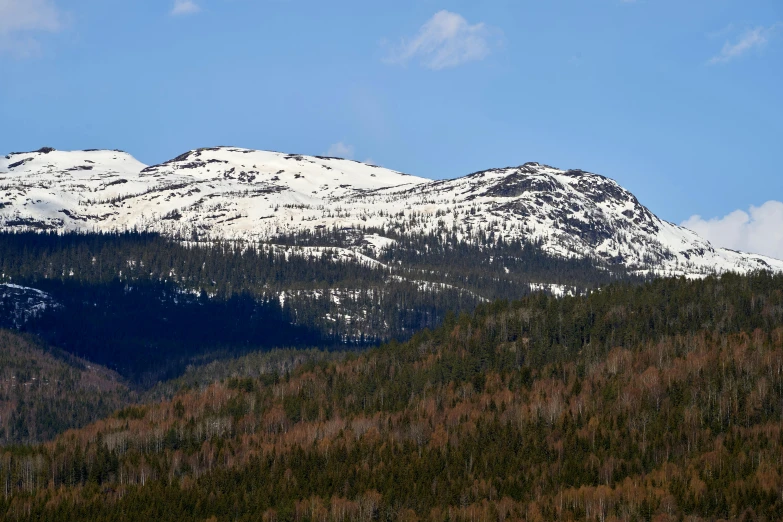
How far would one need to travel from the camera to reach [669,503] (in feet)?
638

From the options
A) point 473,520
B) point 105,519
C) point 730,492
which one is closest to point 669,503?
point 730,492

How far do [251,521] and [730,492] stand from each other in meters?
81.5

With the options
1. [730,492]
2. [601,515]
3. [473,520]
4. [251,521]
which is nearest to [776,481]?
[730,492]

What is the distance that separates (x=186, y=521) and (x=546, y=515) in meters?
61.8

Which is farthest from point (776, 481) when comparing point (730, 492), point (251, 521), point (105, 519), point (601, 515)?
Answer: point (105, 519)

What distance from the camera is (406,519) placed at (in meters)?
200

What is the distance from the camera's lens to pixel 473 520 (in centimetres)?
19700

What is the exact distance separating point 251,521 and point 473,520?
125ft

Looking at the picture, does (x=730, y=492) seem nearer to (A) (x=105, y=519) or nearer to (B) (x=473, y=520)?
(B) (x=473, y=520)

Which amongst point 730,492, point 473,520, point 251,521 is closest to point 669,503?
point 730,492

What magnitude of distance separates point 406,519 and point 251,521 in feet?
87.5

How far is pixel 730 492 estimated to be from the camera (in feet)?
641

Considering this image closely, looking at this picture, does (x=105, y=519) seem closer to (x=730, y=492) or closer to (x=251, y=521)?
(x=251, y=521)

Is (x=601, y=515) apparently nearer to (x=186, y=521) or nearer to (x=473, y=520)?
(x=473, y=520)
